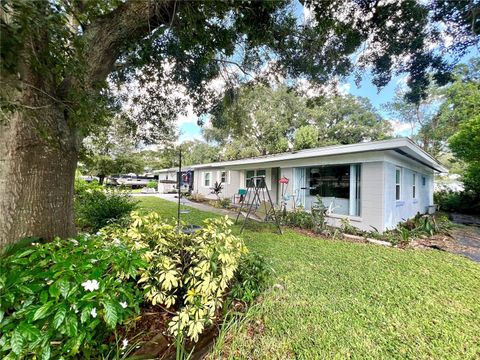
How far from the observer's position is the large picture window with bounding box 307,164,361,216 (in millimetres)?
7488

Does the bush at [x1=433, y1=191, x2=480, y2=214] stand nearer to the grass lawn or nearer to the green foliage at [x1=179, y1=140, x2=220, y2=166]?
the grass lawn

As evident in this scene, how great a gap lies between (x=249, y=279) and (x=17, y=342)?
83.9 inches

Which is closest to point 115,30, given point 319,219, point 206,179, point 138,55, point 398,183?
point 138,55

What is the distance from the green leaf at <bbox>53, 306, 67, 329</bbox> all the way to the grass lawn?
1.27 meters

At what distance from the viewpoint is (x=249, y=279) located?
2785 mm

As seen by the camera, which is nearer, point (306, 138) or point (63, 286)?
point (63, 286)

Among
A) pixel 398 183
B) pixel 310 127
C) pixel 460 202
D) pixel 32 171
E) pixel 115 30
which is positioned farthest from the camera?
pixel 310 127

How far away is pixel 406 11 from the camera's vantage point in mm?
4008

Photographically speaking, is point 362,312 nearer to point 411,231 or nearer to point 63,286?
point 63,286

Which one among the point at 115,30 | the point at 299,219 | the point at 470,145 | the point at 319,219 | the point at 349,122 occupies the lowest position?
the point at 299,219

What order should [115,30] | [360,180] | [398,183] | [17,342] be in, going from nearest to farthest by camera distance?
[17,342], [115,30], [360,180], [398,183]

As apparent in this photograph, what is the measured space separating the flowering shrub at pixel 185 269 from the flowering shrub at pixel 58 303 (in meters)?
0.42

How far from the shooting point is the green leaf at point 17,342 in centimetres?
119

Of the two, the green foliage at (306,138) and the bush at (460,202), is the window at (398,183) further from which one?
the green foliage at (306,138)
